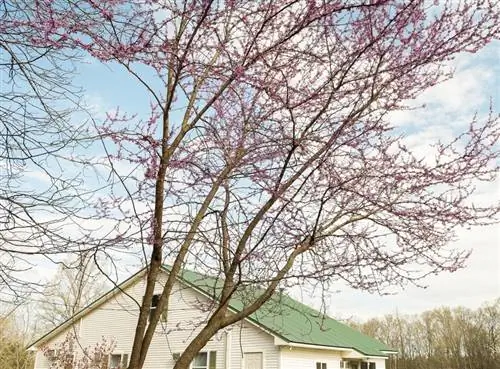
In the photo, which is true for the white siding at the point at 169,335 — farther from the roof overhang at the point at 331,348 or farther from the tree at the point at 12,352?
the tree at the point at 12,352

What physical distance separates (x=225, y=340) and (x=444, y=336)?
38.8m

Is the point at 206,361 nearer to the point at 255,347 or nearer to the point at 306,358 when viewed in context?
the point at 255,347

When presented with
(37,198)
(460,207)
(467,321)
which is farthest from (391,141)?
(467,321)

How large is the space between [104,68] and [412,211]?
301 cm

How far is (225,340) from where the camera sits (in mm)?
16734

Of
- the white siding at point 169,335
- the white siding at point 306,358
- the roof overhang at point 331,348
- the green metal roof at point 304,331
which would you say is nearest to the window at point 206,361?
the white siding at point 169,335

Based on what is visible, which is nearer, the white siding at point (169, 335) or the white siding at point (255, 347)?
the white siding at point (255, 347)

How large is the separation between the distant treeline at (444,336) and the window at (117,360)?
29.5 m

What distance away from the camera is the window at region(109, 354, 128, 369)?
61.6 feet

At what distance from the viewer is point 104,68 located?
4328 mm

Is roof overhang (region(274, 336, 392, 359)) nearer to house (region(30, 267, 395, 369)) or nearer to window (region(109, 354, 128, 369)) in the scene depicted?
house (region(30, 267, 395, 369))

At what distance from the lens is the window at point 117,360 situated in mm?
18781

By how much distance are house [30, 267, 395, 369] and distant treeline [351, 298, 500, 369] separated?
2664cm

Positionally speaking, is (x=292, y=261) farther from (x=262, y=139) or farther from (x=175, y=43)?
(x=175, y=43)
